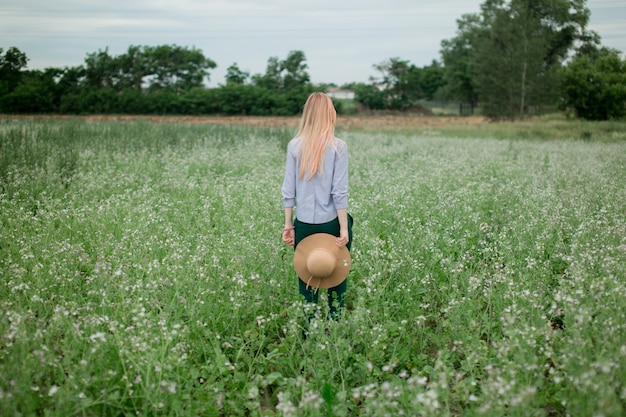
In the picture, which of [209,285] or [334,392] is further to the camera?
[209,285]

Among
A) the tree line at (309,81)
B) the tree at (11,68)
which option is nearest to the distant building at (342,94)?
the tree line at (309,81)

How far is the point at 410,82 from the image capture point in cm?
7469

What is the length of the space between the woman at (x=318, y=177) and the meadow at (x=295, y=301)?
0.72 meters

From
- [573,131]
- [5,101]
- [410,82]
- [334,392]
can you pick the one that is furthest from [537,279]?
[410,82]

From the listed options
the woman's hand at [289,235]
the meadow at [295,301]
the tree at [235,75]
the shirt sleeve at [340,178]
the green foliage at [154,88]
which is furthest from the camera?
the tree at [235,75]

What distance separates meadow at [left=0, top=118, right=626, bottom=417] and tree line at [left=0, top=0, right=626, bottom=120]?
1042 inches

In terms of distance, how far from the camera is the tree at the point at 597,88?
4372 centimetres

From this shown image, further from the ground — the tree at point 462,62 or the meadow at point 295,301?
the tree at point 462,62

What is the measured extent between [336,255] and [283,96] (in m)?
54.5

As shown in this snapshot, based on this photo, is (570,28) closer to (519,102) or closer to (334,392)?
(519,102)

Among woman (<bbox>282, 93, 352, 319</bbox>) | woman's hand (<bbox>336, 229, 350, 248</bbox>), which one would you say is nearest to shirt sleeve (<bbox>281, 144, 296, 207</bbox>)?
woman (<bbox>282, 93, 352, 319</bbox>)

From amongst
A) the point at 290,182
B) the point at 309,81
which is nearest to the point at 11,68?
the point at 290,182

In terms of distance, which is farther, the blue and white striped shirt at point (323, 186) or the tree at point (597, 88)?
the tree at point (597, 88)

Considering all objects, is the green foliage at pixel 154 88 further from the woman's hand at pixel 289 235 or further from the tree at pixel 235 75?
the woman's hand at pixel 289 235
